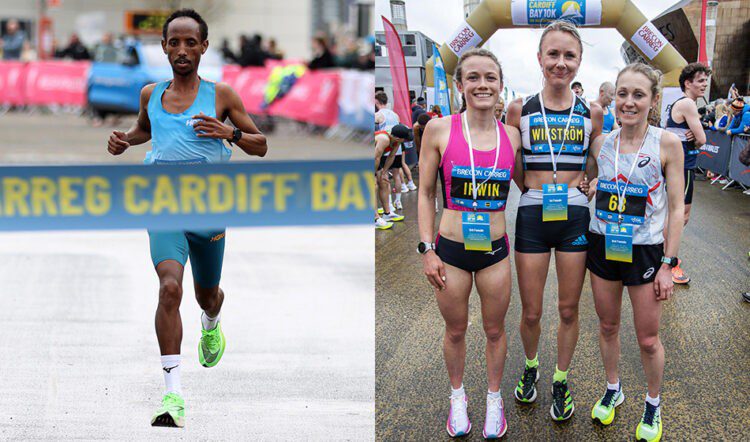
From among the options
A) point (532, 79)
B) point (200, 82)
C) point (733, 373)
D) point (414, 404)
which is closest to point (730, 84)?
point (532, 79)

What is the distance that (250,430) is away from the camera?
329 centimetres

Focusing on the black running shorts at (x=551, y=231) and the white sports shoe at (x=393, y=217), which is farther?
the white sports shoe at (x=393, y=217)

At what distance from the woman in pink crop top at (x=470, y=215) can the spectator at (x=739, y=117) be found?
1060mm

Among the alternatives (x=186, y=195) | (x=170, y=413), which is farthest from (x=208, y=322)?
(x=186, y=195)

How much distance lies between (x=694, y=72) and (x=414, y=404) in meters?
1.84

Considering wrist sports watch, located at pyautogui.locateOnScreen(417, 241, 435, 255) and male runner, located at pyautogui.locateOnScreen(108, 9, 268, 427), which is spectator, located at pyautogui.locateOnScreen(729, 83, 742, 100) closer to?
wrist sports watch, located at pyautogui.locateOnScreen(417, 241, 435, 255)

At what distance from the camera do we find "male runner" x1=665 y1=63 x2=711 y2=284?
3.29 metres

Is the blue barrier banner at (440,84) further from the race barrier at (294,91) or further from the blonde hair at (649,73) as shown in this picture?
the race barrier at (294,91)

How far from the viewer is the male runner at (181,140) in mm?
2396

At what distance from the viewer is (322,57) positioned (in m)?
13.2

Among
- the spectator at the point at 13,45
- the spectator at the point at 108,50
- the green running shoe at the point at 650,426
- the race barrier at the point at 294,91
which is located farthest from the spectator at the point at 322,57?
the green running shoe at the point at 650,426

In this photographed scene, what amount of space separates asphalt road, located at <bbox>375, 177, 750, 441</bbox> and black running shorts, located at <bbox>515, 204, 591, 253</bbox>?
0.09 meters

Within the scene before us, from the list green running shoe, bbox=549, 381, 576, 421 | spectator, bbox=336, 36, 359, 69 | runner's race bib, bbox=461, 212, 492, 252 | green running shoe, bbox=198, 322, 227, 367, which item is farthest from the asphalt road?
spectator, bbox=336, 36, 359, 69

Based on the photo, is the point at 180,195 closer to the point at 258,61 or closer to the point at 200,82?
the point at 200,82
